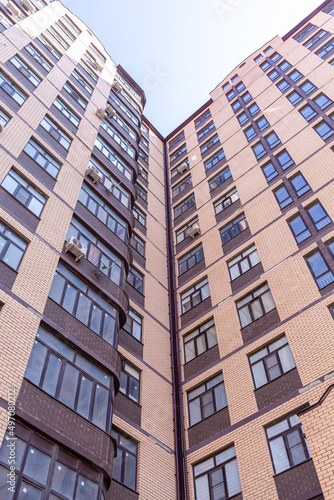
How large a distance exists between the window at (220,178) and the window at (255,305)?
964 centimetres

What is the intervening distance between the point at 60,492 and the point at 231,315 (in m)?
10.0

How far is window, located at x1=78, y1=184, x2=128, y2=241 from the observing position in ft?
59.4

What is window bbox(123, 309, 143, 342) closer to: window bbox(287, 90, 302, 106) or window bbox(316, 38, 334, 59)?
window bbox(287, 90, 302, 106)

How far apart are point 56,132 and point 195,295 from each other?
955cm

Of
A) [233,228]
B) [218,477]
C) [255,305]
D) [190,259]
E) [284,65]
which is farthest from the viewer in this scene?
[284,65]

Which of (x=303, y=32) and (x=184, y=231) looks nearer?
(x=184, y=231)

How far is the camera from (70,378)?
11.7m

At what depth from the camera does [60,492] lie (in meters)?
9.33

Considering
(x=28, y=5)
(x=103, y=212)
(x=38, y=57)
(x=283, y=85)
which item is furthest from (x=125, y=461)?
(x=28, y=5)

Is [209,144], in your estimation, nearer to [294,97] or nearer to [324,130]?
[294,97]

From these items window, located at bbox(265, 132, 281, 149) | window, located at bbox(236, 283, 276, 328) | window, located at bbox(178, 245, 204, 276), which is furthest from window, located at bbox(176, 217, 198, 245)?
window, located at bbox(236, 283, 276, 328)

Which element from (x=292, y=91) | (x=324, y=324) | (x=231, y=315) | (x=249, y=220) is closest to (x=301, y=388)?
(x=324, y=324)

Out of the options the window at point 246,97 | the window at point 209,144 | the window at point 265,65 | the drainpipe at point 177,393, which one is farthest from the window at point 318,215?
the window at point 265,65

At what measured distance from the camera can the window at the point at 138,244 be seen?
2242cm
